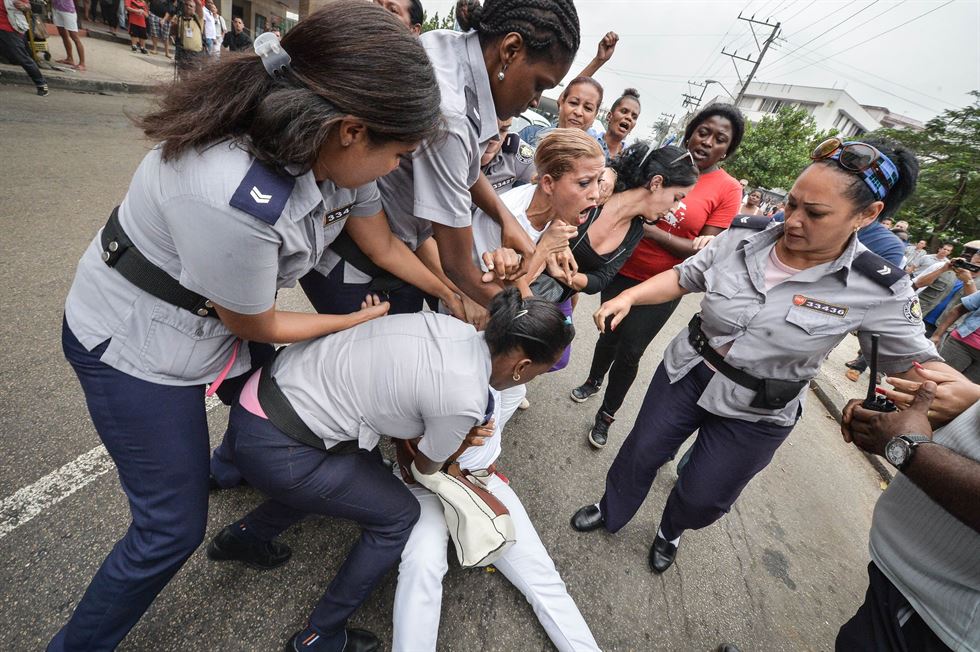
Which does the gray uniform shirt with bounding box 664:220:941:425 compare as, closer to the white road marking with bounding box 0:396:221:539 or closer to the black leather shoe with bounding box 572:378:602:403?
the black leather shoe with bounding box 572:378:602:403

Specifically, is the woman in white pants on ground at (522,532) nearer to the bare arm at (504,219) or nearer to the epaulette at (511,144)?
the bare arm at (504,219)

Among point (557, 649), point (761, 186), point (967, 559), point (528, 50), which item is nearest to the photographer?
point (967, 559)

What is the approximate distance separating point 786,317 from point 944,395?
508 millimetres

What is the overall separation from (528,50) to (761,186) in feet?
91.2

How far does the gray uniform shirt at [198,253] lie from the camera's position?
0.95 meters

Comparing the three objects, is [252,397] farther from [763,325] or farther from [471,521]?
[763,325]

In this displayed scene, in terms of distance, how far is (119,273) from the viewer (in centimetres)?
113

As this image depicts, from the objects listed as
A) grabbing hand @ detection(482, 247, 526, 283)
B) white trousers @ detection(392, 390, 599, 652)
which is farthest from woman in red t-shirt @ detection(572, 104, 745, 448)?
white trousers @ detection(392, 390, 599, 652)

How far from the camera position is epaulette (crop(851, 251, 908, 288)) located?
161cm

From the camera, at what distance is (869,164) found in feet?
5.07

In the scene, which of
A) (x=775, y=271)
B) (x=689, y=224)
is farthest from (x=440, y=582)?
(x=689, y=224)

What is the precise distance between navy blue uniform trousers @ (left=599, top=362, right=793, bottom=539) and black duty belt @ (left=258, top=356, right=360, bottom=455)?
142cm

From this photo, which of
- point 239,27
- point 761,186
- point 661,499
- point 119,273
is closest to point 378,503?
point 119,273

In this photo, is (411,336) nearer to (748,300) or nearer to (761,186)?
(748,300)
